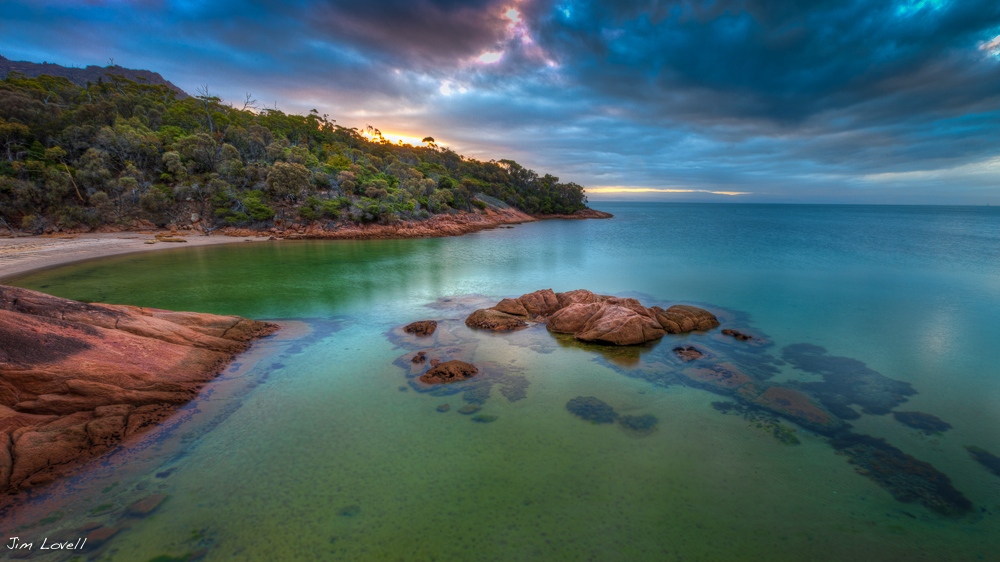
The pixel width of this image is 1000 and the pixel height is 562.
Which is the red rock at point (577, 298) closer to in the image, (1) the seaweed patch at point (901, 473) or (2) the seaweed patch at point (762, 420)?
(2) the seaweed patch at point (762, 420)

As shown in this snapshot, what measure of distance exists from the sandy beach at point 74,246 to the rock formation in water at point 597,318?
91.1 ft

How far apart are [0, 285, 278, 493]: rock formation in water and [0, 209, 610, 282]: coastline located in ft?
64.8

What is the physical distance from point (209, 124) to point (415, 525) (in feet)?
240

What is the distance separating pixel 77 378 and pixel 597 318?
1371cm

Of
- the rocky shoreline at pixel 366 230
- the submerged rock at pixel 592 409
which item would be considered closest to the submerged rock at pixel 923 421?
the submerged rock at pixel 592 409

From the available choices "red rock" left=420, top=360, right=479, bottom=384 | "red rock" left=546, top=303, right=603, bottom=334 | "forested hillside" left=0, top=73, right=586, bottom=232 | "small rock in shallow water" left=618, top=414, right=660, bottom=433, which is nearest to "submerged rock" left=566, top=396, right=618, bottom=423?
"small rock in shallow water" left=618, top=414, right=660, bottom=433

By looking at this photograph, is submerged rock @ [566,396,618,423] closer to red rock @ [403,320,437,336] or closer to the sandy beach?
red rock @ [403,320,437,336]

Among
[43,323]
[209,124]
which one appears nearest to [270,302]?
[43,323]

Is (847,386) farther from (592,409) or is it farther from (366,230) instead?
(366,230)

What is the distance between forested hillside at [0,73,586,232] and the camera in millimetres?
35719

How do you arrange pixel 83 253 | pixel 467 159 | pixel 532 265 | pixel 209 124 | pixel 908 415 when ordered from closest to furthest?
1. pixel 908 415
2. pixel 83 253
3. pixel 532 265
4. pixel 209 124
5. pixel 467 159

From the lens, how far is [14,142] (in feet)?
124

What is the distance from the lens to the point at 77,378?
707cm

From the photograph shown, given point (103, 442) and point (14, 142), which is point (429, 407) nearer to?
point (103, 442)
